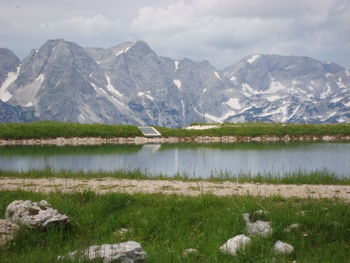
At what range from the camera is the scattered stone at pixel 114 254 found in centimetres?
1105

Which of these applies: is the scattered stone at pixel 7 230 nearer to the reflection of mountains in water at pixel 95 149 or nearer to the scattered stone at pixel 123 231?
the scattered stone at pixel 123 231

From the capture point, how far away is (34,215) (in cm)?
1576

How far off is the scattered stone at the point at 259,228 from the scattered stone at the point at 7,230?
880cm

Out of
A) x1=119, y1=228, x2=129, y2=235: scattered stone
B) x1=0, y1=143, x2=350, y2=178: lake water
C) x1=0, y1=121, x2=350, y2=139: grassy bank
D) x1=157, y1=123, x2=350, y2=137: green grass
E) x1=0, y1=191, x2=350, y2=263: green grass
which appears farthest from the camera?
x1=157, y1=123, x2=350, y2=137: green grass

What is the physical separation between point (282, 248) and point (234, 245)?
1.60 m

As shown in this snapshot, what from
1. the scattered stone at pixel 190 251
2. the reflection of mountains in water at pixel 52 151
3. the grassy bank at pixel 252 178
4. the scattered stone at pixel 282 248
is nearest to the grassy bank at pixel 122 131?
the reflection of mountains in water at pixel 52 151

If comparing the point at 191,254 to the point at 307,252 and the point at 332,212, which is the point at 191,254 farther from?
the point at 332,212

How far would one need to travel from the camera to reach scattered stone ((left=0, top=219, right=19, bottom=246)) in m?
13.9

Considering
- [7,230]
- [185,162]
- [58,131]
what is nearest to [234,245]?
[7,230]

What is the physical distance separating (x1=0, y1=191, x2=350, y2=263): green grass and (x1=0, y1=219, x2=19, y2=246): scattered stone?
0.75 feet

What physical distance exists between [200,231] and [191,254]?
10.7ft

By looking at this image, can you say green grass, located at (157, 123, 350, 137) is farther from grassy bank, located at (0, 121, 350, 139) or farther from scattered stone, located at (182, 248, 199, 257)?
scattered stone, located at (182, 248, 199, 257)

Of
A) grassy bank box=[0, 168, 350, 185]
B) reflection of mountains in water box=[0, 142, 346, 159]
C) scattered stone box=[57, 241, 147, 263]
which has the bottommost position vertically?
reflection of mountains in water box=[0, 142, 346, 159]

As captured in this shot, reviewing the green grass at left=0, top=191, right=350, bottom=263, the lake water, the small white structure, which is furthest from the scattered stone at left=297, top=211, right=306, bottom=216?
the small white structure
